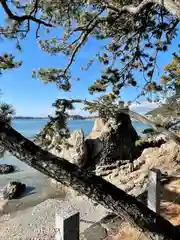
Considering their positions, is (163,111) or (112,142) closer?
(163,111)

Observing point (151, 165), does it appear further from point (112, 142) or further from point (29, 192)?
point (29, 192)

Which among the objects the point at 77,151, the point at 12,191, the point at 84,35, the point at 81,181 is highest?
the point at 84,35

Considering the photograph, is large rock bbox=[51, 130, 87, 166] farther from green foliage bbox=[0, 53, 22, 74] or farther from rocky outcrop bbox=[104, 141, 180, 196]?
green foliage bbox=[0, 53, 22, 74]

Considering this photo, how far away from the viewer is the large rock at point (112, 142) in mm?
12430

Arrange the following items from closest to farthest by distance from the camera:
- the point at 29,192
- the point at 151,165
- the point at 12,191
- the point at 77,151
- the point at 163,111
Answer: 1. the point at 163,111
2. the point at 12,191
3. the point at 151,165
4. the point at 29,192
5. the point at 77,151

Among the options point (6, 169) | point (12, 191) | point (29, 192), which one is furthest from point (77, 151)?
point (6, 169)

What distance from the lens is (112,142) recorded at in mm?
12984

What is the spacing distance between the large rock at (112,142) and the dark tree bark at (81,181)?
34.5 ft

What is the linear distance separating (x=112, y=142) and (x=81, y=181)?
1157 centimetres

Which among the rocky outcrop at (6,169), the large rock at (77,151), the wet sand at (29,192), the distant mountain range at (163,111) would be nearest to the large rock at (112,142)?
the large rock at (77,151)

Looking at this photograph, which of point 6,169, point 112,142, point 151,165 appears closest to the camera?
point 151,165

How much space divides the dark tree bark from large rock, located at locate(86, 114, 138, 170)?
1053cm

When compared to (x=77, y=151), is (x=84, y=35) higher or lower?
higher

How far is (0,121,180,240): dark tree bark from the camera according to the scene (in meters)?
1.48
